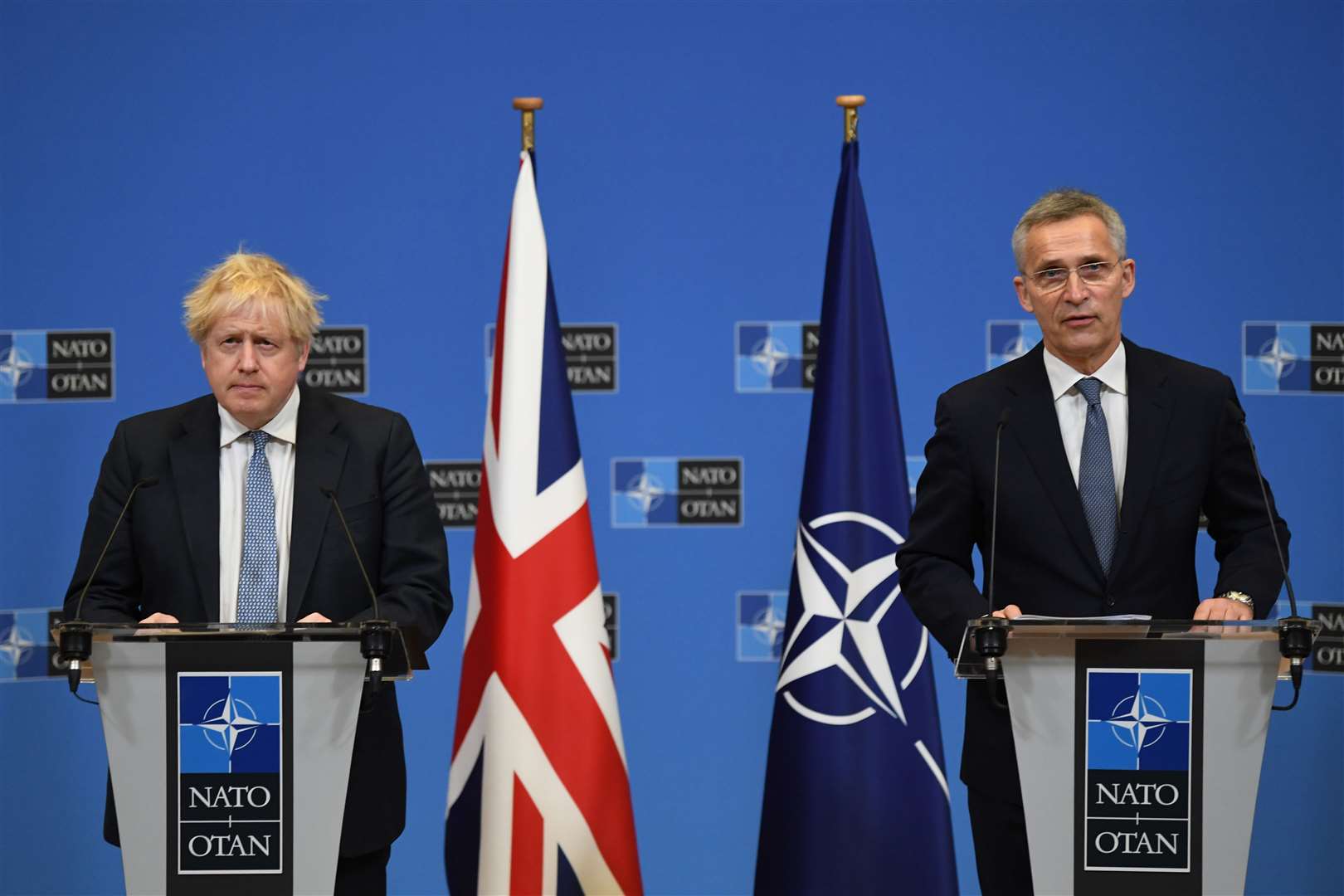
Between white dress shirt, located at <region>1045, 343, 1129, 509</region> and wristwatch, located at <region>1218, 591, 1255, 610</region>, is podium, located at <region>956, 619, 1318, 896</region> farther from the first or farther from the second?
white dress shirt, located at <region>1045, 343, 1129, 509</region>

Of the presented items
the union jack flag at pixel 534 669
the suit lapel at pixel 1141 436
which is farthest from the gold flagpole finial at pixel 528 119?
the suit lapel at pixel 1141 436

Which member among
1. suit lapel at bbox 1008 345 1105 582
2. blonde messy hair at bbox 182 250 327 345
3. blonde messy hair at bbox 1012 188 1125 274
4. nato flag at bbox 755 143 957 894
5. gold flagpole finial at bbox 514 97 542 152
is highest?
gold flagpole finial at bbox 514 97 542 152

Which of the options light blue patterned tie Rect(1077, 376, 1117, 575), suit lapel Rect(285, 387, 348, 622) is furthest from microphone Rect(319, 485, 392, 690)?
light blue patterned tie Rect(1077, 376, 1117, 575)

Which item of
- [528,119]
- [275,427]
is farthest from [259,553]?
[528,119]

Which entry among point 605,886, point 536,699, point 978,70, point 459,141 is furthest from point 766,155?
point 605,886

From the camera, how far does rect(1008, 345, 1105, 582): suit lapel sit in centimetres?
223

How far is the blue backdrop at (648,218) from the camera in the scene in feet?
13.7

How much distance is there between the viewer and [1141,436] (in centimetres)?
227

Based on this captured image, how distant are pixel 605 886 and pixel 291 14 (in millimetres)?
2827

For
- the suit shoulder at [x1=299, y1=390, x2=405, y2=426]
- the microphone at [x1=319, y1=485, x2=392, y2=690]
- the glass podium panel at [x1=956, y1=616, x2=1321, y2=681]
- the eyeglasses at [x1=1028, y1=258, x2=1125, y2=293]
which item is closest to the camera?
the glass podium panel at [x1=956, y1=616, x2=1321, y2=681]

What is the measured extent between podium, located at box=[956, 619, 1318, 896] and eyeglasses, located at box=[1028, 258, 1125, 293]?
2.29ft

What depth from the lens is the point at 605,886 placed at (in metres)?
3.27

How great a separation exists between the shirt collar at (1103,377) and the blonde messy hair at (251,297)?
1.36m

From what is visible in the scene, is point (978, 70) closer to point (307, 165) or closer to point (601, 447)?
point (601, 447)
